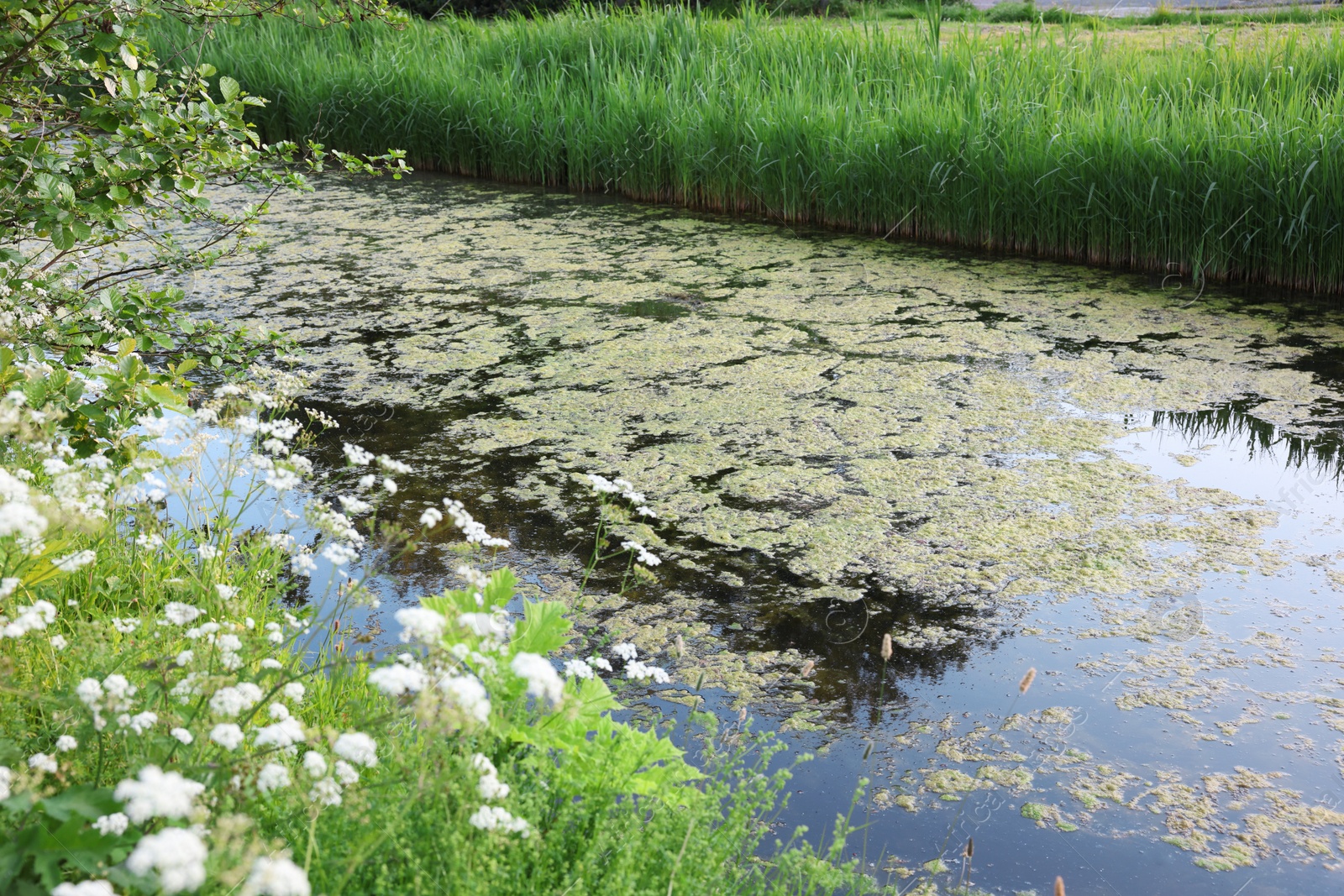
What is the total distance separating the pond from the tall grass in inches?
9.1

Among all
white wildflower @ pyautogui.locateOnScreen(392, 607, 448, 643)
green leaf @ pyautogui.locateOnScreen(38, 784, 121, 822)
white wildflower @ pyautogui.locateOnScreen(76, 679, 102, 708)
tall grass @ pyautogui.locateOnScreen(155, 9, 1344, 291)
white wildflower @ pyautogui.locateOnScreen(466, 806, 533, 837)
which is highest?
tall grass @ pyautogui.locateOnScreen(155, 9, 1344, 291)

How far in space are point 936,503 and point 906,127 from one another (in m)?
2.33

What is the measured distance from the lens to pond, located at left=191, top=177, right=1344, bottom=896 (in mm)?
1417

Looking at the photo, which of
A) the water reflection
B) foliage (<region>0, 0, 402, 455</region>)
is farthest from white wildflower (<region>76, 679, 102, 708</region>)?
the water reflection

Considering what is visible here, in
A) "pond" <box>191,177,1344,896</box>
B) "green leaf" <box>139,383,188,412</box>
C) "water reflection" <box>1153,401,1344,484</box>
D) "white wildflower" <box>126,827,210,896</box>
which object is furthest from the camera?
"water reflection" <box>1153,401,1344,484</box>

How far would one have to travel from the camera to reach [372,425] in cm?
268

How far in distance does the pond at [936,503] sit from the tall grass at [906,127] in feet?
0.76

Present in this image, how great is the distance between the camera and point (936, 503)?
7.32 feet

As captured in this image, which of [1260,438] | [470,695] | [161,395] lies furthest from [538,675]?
[1260,438]

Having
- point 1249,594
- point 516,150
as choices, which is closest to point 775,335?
point 1249,594

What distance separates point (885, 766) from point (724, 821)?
33cm

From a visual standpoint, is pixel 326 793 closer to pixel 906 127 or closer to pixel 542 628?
pixel 542 628

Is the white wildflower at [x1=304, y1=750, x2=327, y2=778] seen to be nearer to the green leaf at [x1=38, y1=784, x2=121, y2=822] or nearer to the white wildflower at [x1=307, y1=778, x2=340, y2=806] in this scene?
the white wildflower at [x1=307, y1=778, x2=340, y2=806]

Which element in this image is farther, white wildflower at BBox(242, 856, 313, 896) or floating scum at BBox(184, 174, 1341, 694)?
floating scum at BBox(184, 174, 1341, 694)
